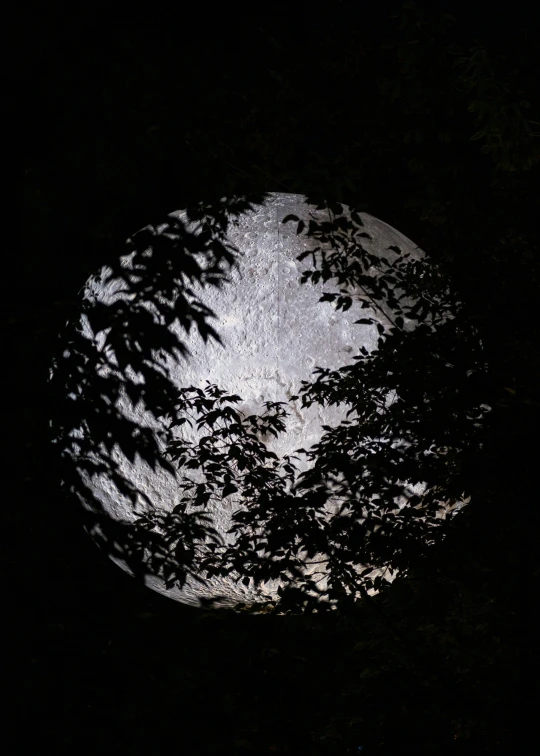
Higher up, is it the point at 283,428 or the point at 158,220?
the point at 158,220

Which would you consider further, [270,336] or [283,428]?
[270,336]

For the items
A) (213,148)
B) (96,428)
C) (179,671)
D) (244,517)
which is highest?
(213,148)

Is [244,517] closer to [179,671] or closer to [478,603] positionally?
[478,603]

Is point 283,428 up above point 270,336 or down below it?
below

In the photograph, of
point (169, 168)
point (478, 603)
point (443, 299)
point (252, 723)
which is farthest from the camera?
point (169, 168)

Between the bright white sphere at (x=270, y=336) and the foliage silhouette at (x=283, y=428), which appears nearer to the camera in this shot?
the foliage silhouette at (x=283, y=428)

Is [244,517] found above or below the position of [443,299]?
below

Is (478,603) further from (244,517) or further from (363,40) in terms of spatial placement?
(363,40)

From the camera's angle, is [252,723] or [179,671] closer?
[252,723]

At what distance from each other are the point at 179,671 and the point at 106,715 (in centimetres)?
52

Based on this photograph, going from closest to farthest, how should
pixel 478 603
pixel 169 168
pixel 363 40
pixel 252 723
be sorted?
pixel 478 603
pixel 252 723
pixel 169 168
pixel 363 40

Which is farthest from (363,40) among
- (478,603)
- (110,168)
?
(478,603)

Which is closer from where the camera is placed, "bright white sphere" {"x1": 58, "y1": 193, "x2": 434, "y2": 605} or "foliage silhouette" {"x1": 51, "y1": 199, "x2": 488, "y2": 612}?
"foliage silhouette" {"x1": 51, "y1": 199, "x2": 488, "y2": 612}

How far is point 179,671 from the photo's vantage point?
489 cm
